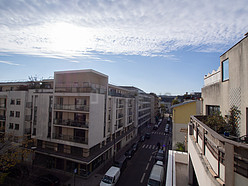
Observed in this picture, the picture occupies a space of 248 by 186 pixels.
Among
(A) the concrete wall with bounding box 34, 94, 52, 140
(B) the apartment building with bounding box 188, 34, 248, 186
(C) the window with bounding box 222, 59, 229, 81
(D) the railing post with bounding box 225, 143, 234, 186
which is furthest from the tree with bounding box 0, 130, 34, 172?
(C) the window with bounding box 222, 59, 229, 81

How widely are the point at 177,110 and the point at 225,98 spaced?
580 inches

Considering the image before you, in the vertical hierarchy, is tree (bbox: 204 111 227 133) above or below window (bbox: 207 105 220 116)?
below

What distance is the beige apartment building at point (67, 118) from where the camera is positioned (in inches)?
697

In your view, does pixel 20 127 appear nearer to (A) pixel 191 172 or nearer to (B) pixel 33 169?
(B) pixel 33 169

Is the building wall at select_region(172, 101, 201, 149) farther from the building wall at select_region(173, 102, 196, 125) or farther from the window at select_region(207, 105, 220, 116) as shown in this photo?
the window at select_region(207, 105, 220, 116)

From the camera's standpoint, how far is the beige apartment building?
17703 millimetres

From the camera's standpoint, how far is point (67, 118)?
19391 millimetres

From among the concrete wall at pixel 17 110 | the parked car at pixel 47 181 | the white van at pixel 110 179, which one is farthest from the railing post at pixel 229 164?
the concrete wall at pixel 17 110

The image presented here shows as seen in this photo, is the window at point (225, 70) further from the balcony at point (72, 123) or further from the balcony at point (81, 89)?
the balcony at point (72, 123)

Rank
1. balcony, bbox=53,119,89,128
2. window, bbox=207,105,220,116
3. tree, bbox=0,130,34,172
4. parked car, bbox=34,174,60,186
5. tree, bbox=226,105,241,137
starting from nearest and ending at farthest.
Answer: tree, bbox=226,105,241,137 → window, bbox=207,105,220,116 → tree, bbox=0,130,34,172 → parked car, bbox=34,174,60,186 → balcony, bbox=53,119,89,128

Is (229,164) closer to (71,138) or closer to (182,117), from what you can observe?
(71,138)

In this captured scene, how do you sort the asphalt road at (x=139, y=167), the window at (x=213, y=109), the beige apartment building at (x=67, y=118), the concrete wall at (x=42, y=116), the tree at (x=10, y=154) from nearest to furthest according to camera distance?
the window at (x=213, y=109) → the tree at (x=10, y=154) → the asphalt road at (x=139, y=167) → the beige apartment building at (x=67, y=118) → the concrete wall at (x=42, y=116)

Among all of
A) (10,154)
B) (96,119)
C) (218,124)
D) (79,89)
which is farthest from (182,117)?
(10,154)

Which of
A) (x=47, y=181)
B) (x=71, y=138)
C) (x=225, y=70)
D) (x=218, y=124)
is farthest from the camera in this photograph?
(x=71, y=138)
